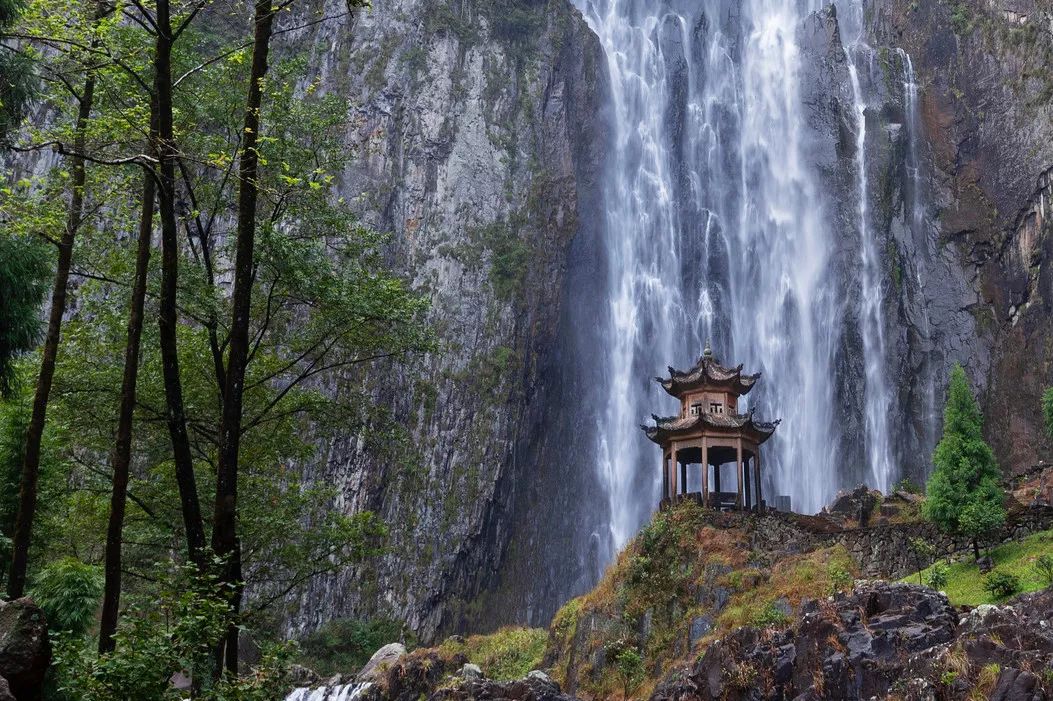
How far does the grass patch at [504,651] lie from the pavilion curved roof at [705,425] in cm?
653

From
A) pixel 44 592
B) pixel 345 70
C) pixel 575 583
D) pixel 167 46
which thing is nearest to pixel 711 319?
pixel 575 583

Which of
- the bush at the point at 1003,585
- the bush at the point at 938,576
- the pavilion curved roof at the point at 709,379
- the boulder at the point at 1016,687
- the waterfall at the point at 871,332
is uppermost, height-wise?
the waterfall at the point at 871,332

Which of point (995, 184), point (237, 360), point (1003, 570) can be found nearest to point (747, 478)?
point (1003, 570)

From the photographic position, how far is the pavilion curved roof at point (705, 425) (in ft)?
92.0

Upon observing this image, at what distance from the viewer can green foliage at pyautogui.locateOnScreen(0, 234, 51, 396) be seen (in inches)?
446

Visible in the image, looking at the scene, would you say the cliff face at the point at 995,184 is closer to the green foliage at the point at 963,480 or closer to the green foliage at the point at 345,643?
the green foliage at the point at 963,480

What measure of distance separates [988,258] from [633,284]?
52.4 feet

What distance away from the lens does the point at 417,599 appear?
40.1 m

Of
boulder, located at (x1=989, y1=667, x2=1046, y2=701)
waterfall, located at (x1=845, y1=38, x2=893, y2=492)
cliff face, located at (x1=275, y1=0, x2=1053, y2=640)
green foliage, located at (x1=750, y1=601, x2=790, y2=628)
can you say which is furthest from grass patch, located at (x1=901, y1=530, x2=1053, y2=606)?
waterfall, located at (x1=845, y1=38, x2=893, y2=492)

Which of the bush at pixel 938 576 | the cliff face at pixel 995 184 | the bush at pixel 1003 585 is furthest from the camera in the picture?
the cliff face at pixel 995 184

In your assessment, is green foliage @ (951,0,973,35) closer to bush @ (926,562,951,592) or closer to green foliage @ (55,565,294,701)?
bush @ (926,562,951,592)

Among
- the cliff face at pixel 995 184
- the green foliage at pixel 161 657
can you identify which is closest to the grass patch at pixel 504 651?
the green foliage at pixel 161 657

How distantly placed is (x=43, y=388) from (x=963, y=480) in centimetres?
1955

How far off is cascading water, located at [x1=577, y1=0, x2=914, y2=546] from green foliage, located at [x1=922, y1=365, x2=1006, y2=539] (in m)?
17.9
